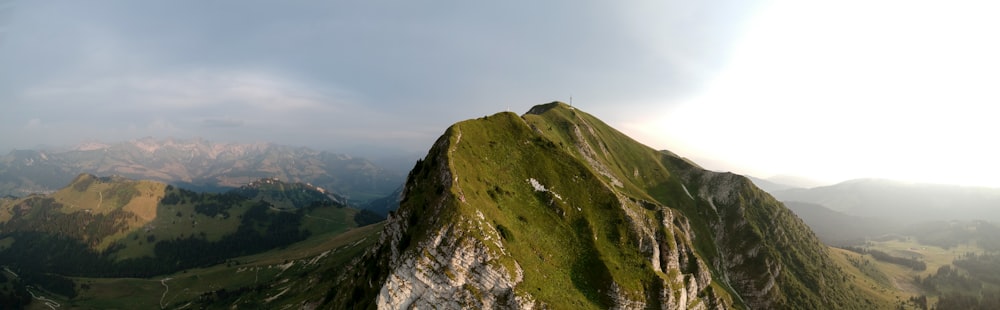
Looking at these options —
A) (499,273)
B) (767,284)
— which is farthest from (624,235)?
(767,284)

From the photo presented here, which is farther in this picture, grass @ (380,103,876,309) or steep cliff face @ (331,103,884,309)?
grass @ (380,103,876,309)

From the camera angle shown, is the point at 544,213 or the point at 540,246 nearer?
the point at 540,246

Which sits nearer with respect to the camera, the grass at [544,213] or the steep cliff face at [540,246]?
the steep cliff face at [540,246]

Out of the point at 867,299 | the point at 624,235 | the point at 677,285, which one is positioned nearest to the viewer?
the point at 624,235

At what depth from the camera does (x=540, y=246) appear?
82.4 m

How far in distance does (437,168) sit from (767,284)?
138 m

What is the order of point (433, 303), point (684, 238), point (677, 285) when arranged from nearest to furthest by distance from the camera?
point (433, 303) → point (677, 285) → point (684, 238)

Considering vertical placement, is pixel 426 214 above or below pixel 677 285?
above

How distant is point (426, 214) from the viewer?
7881 centimetres

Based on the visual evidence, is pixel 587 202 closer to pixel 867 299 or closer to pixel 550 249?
pixel 550 249

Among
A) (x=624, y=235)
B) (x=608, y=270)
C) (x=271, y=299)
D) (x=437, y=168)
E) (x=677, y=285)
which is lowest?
(x=271, y=299)

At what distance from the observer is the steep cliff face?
71.7 metres

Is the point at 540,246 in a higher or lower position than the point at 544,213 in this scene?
lower

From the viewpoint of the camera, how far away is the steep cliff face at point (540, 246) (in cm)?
7169
